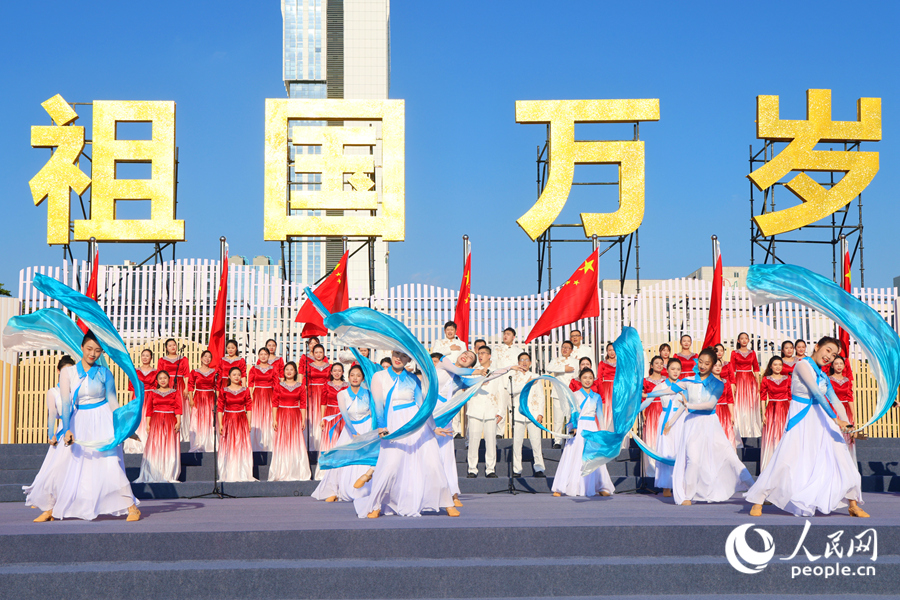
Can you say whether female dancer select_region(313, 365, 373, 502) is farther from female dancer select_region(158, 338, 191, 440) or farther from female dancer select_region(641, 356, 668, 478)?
female dancer select_region(641, 356, 668, 478)

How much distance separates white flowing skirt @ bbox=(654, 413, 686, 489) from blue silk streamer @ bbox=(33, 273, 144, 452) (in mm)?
5040

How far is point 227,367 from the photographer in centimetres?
1117

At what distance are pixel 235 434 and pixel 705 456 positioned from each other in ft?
17.9

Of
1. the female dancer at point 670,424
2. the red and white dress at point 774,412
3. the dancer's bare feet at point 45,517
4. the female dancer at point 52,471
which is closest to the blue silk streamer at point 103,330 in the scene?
the female dancer at point 52,471

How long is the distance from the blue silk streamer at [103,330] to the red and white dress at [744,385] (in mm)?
8341

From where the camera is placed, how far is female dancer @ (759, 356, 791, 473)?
1048 centimetres

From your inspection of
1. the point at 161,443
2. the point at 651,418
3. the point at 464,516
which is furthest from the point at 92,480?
the point at 651,418

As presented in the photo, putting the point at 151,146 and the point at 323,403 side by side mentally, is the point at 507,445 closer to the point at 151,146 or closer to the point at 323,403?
the point at 323,403

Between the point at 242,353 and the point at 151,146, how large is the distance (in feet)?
13.7

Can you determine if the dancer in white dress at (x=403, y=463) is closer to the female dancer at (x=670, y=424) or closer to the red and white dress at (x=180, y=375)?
the female dancer at (x=670, y=424)

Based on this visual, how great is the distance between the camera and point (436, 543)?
5.98 metres

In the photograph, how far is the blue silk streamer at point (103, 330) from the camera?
23.0 ft

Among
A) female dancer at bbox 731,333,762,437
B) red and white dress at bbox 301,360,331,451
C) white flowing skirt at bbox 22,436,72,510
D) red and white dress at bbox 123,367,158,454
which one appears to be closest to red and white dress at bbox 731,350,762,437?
female dancer at bbox 731,333,762,437

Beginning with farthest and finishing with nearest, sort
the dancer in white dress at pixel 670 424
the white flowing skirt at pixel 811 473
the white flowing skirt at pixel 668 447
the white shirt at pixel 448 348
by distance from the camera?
the white shirt at pixel 448 348
the white flowing skirt at pixel 668 447
the dancer in white dress at pixel 670 424
the white flowing skirt at pixel 811 473
